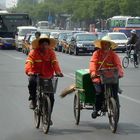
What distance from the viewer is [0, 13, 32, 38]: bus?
5341cm

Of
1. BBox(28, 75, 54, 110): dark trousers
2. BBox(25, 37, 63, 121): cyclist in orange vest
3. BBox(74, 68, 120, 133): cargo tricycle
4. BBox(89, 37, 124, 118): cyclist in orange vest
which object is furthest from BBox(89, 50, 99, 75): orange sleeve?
BBox(28, 75, 54, 110): dark trousers

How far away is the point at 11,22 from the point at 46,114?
44176 millimetres

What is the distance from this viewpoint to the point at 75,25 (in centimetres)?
14738

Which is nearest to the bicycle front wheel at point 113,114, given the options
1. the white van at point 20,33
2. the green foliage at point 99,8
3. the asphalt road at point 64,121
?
the asphalt road at point 64,121

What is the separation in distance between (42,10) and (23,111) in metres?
155

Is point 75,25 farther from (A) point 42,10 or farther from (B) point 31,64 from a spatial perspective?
(B) point 31,64

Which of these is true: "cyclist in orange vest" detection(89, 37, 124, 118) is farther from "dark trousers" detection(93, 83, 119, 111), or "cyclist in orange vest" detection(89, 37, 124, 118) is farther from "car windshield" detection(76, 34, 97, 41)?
"car windshield" detection(76, 34, 97, 41)

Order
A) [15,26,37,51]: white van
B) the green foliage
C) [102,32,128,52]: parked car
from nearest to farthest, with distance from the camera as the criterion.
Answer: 1. [102,32,128,52]: parked car
2. [15,26,37,51]: white van
3. the green foliage

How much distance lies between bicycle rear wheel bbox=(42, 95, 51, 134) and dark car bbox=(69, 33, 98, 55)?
32387 mm

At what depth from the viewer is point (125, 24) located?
70000 mm

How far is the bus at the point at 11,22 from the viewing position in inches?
2103

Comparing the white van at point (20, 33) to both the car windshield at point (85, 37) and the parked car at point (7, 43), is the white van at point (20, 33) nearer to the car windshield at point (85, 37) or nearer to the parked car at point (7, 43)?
the parked car at point (7, 43)

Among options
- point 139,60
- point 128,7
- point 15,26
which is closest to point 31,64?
point 139,60

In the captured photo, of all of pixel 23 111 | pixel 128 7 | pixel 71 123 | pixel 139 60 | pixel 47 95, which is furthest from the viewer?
pixel 128 7
